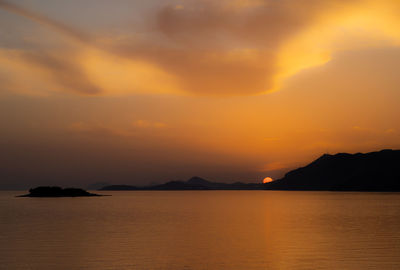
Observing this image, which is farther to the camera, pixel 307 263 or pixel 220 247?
pixel 220 247

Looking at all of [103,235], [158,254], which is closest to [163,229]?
[103,235]

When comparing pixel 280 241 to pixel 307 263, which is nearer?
pixel 307 263

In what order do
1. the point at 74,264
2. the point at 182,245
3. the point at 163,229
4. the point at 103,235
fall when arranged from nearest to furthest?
1. the point at 74,264
2. the point at 182,245
3. the point at 103,235
4. the point at 163,229

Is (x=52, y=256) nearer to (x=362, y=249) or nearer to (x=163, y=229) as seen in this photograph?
(x=163, y=229)

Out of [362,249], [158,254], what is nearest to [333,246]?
[362,249]

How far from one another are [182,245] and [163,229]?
17639 mm

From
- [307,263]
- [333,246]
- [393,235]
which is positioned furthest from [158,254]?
[393,235]

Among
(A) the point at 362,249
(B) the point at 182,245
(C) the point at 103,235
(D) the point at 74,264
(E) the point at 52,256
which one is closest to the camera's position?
(D) the point at 74,264

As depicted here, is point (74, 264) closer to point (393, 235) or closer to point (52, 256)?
point (52, 256)

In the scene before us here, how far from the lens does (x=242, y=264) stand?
3303 centimetres

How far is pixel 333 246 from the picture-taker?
139 ft

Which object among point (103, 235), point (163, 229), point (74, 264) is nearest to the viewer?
point (74, 264)

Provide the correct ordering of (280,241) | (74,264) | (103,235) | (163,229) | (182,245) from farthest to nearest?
(163,229) → (103,235) → (280,241) → (182,245) → (74,264)

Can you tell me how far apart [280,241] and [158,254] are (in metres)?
15.8
